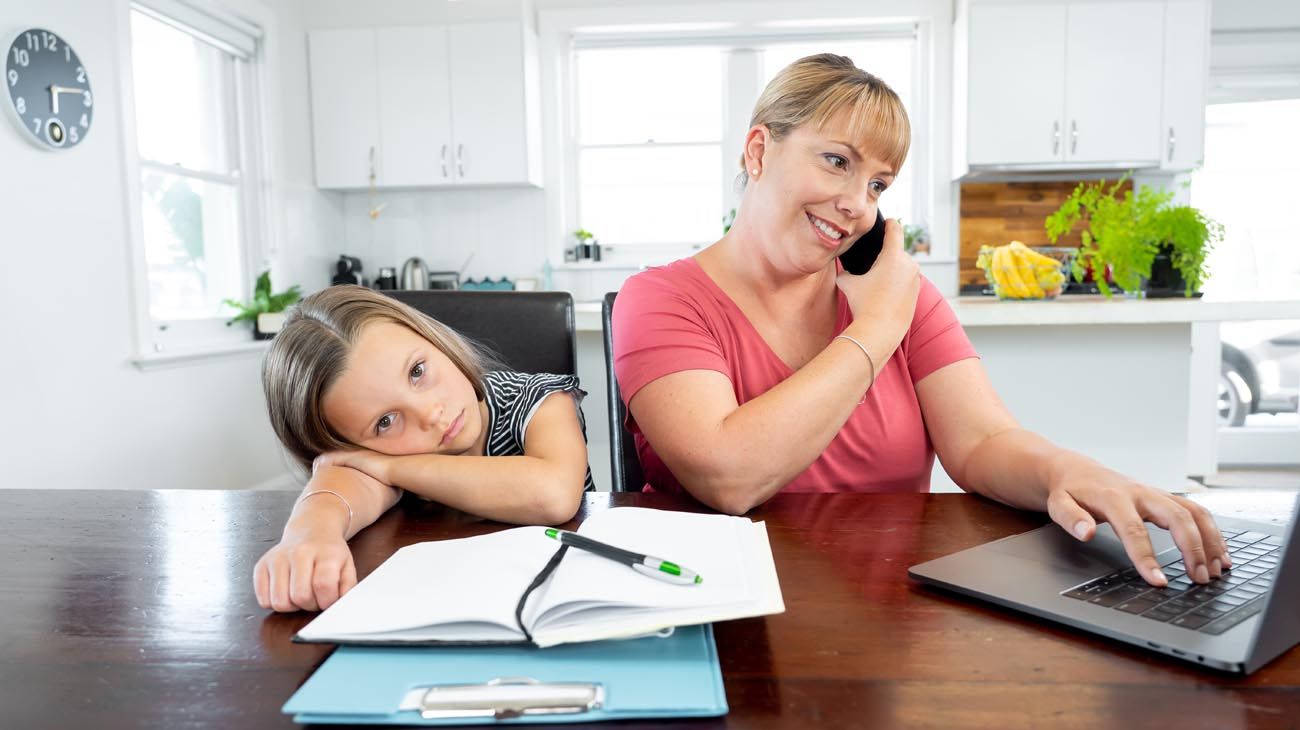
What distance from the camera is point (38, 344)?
261cm

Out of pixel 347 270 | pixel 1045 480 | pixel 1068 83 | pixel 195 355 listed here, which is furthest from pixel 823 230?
pixel 347 270

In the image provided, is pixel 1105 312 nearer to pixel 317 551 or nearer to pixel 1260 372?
pixel 317 551

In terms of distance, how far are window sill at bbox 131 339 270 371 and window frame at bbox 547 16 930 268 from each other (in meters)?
1.64

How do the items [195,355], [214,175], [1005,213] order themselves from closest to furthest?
[195,355] → [214,175] → [1005,213]

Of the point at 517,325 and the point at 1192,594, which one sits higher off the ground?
the point at 517,325

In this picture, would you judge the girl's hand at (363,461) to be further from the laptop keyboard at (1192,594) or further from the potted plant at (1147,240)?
the potted plant at (1147,240)

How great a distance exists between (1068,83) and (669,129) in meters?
2.04

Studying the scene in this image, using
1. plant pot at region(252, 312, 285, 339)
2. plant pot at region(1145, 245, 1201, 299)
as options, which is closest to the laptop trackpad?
plant pot at region(1145, 245, 1201, 299)

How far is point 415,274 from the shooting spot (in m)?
4.54

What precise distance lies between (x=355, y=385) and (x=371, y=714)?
575 millimetres

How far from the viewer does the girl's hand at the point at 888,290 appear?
1058mm

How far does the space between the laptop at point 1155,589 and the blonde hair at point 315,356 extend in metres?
0.68

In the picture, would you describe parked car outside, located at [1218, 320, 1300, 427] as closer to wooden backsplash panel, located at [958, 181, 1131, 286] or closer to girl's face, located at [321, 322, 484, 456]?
wooden backsplash panel, located at [958, 181, 1131, 286]

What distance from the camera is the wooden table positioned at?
491 mm
